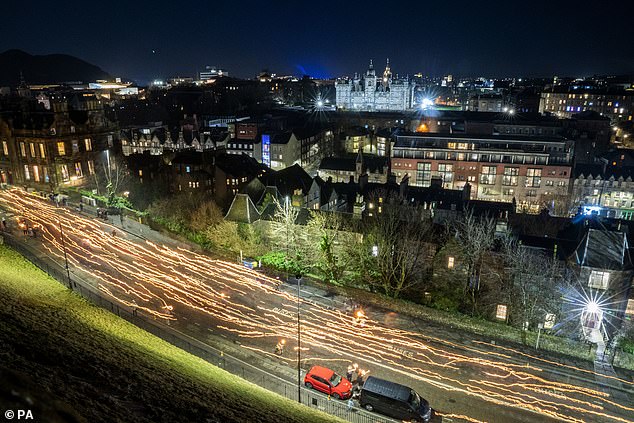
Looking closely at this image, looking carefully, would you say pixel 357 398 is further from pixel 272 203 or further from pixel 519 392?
pixel 272 203

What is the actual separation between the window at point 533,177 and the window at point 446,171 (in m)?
11.9

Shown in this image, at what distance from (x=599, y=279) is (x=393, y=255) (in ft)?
46.2

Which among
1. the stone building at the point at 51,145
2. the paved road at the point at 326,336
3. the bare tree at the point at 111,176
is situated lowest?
the paved road at the point at 326,336

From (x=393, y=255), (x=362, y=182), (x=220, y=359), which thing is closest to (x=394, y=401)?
(x=220, y=359)

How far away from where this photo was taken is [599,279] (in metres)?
28.9

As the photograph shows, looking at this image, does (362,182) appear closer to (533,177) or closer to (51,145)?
(533,177)

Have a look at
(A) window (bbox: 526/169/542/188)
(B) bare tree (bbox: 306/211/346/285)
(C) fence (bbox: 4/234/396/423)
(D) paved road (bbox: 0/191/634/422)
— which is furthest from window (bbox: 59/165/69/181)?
(A) window (bbox: 526/169/542/188)

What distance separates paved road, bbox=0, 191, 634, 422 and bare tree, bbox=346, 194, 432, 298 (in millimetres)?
4015

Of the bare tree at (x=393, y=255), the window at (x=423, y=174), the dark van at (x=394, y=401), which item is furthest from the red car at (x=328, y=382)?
the window at (x=423, y=174)

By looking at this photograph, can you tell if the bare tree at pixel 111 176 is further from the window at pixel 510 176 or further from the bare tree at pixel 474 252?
the window at pixel 510 176

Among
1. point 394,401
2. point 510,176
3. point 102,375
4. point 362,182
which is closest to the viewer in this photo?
point 102,375

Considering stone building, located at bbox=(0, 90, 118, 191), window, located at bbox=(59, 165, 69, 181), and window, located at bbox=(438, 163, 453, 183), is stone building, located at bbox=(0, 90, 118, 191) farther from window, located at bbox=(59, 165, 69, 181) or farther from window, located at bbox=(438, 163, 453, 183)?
window, located at bbox=(438, 163, 453, 183)

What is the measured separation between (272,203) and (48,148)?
88.6ft

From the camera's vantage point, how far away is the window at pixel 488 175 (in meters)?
70.3
